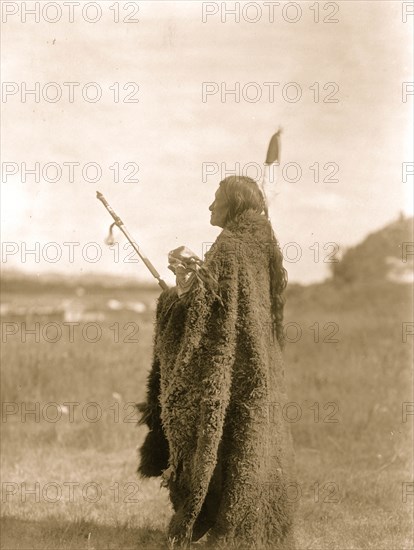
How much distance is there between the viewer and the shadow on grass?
5172 millimetres

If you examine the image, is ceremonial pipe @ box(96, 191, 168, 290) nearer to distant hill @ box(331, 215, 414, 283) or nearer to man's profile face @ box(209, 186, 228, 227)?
man's profile face @ box(209, 186, 228, 227)

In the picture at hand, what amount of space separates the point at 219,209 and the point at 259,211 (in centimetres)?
25

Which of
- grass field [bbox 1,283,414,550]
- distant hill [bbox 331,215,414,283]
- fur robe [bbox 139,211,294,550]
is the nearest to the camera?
fur robe [bbox 139,211,294,550]

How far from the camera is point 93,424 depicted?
30.0 feet

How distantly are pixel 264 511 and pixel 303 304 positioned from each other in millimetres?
18830

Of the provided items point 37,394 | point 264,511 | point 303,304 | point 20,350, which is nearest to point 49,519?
point 264,511

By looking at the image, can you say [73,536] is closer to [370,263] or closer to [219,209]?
[219,209]

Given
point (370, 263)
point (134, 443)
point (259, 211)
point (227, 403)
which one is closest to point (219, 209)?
point (259, 211)

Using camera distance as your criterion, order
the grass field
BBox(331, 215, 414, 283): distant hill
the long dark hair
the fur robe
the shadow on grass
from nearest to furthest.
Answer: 1. the fur robe
2. the long dark hair
3. the shadow on grass
4. the grass field
5. BBox(331, 215, 414, 283): distant hill

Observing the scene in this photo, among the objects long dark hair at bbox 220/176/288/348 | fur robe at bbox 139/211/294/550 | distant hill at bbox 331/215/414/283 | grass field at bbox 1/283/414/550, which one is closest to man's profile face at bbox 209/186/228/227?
long dark hair at bbox 220/176/288/348

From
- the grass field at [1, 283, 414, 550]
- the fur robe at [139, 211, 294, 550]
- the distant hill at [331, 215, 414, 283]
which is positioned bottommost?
the grass field at [1, 283, 414, 550]

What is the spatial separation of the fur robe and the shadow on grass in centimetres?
72

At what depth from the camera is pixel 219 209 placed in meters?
4.73

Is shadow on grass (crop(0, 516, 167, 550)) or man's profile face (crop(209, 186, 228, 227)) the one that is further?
shadow on grass (crop(0, 516, 167, 550))
